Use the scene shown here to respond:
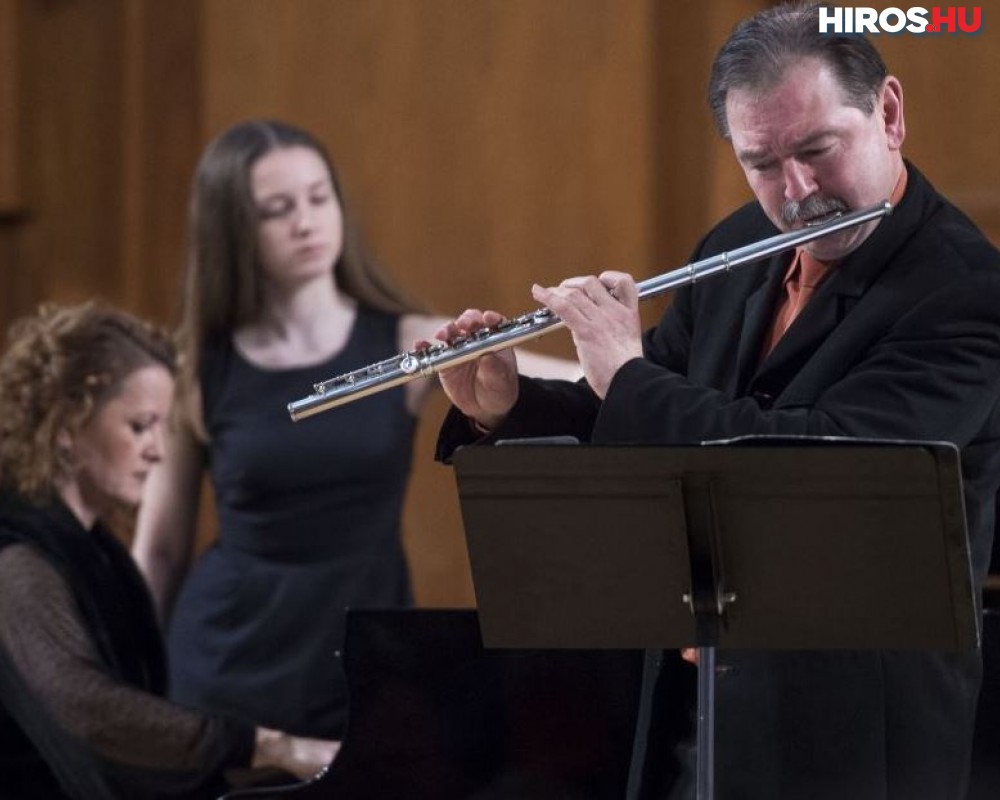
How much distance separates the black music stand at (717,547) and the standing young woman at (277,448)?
1.35m

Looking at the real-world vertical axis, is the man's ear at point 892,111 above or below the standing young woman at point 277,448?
above

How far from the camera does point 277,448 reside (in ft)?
10.7

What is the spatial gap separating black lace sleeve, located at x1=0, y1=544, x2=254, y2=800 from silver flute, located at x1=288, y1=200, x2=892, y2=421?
592mm

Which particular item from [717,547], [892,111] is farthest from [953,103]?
[717,547]

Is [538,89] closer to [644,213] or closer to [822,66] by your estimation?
[644,213]

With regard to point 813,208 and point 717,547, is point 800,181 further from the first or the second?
point 717,547

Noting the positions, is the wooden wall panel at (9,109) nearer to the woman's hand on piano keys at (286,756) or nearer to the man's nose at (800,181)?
the woman's hand on piano keys at (286,756)

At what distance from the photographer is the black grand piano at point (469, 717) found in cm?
237

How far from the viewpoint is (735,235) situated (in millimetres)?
2236

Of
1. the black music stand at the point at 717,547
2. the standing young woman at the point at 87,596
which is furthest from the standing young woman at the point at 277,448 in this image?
the black music stand at the point at 717,547

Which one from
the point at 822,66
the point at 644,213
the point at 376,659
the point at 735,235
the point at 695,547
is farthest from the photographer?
the point at 644,213

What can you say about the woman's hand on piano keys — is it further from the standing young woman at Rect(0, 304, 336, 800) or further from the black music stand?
the black music stand

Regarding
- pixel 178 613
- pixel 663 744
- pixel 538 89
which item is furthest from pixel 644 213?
pixel 663 744

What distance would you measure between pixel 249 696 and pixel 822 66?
5.24 ft
